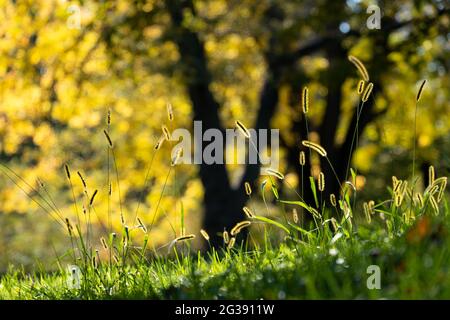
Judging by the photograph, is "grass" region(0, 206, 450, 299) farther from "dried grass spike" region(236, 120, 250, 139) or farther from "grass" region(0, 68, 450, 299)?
"dried grass spike" region(236, 120, 250, 139)

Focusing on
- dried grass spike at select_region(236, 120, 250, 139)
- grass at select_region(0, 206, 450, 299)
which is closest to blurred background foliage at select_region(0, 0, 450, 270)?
dried grass spike at select_region(236, 120, 250, 139)

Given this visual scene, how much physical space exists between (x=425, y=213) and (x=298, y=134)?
11461mm

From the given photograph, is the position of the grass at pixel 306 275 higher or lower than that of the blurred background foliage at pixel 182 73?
lower

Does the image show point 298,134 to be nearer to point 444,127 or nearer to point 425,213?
point 444,127

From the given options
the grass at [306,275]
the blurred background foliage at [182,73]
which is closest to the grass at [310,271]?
the grass at [306,275]

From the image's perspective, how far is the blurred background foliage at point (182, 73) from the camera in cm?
1045

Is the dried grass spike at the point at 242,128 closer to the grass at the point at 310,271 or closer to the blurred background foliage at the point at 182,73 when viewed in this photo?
the grass at the point at 310,271

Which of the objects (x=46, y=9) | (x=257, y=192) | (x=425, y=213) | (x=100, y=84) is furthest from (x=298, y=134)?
(x=425, y=213)

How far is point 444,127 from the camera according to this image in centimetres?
1594

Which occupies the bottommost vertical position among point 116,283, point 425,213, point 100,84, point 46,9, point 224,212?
point 224,212

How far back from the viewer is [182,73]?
1207 cm

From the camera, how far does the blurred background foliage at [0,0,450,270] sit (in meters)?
10.5

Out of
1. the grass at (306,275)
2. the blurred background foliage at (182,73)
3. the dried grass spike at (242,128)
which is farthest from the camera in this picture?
the blurred background foliage at (182,73)
